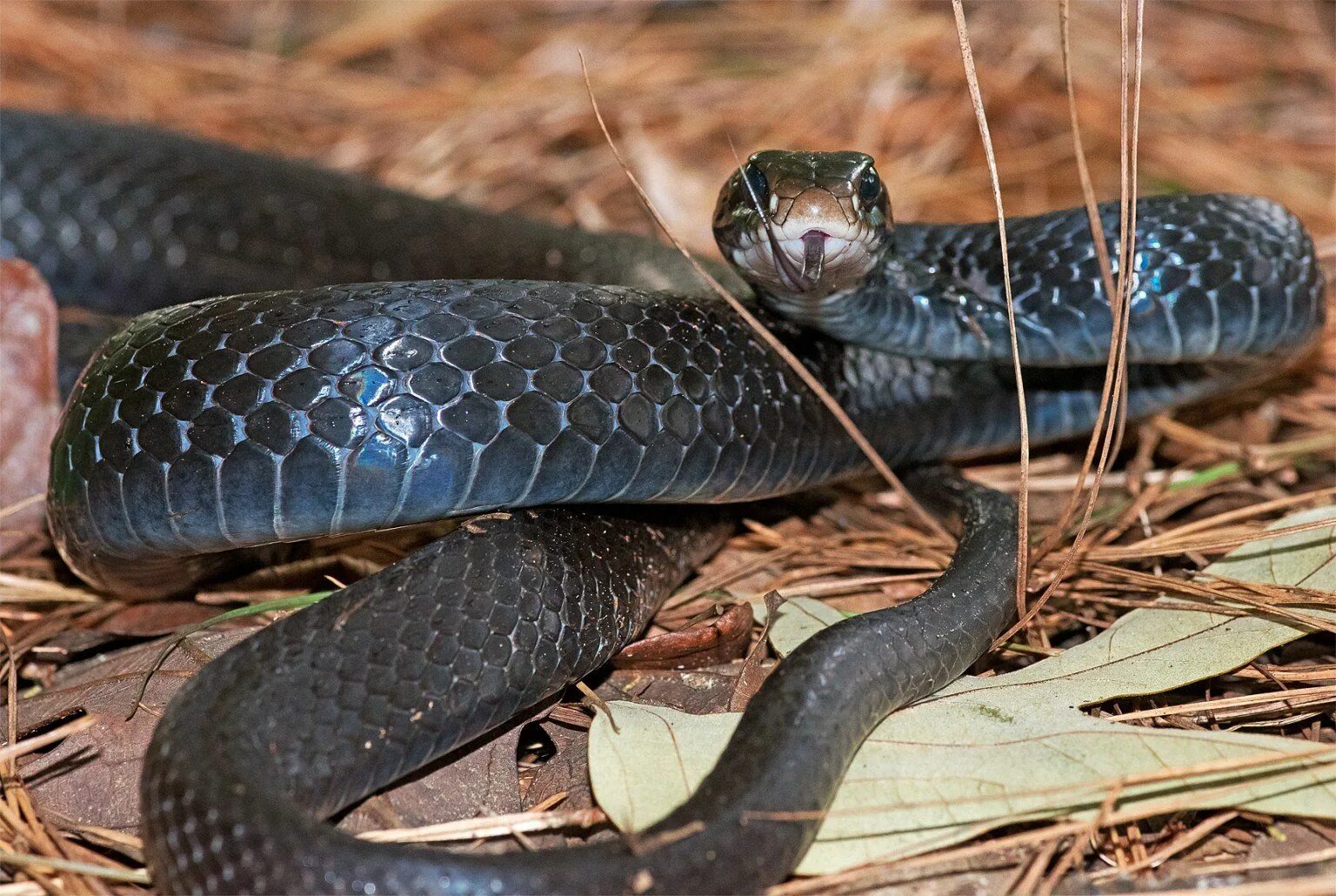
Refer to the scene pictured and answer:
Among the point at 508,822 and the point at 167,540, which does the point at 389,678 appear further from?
the point at 167,540

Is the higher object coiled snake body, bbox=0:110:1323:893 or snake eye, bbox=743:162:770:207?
snake eye, bbox=743:162:770:207

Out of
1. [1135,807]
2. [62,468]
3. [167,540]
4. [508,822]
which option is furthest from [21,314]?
[1135,807]

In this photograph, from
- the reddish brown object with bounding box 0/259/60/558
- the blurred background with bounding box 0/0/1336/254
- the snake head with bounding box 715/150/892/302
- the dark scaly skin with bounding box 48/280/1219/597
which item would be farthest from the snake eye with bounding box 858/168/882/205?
the reddish brown object with bounding box 0/259/60/558

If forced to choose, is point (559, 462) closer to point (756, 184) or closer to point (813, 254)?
point (813, 254)

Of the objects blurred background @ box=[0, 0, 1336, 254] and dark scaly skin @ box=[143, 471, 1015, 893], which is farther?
blurred background @ box=[0, 0, 1336, 254]

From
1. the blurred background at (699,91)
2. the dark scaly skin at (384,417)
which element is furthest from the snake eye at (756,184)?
the blurred background at (699,91)

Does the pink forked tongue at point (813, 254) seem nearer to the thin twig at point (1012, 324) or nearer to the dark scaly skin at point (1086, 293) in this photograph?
the dark scaly skin at point (1086, 293)

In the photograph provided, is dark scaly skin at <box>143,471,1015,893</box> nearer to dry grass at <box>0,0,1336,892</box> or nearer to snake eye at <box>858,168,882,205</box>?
snake eye at <box>858,168,882,205</box>
